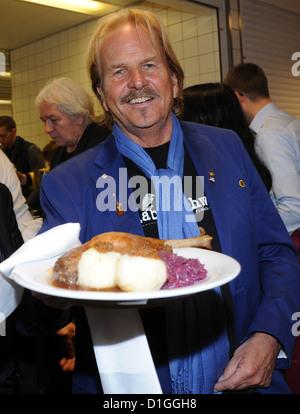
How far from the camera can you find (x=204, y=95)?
2.53m

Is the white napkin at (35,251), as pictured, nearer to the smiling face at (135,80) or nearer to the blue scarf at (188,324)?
the blue scarf at (188,324)

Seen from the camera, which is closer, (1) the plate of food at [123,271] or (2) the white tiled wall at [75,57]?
(1) the plate of food at [123,271]

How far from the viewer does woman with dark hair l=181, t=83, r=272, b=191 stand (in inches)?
98.3

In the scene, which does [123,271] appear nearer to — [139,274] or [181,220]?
[139,274]

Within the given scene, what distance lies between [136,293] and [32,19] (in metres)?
6.17

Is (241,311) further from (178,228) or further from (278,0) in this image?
(278,0)

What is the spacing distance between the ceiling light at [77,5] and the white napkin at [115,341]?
4.79 metres

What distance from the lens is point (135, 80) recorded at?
1.46 meters

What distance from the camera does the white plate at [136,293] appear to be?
28.3 inches

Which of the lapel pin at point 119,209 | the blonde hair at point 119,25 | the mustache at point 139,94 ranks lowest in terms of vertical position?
the lapel pin at point 119,209

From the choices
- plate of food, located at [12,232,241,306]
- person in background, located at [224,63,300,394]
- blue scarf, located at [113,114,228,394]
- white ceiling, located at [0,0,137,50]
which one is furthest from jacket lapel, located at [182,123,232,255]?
white ceiling, located at [0,0,137,50]

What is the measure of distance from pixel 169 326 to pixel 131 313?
0.35 meters

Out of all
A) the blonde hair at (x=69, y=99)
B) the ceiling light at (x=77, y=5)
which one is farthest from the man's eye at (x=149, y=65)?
the ceiling light at (x=77, y=5)

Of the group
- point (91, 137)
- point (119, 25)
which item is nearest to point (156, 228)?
point (119, 25)
